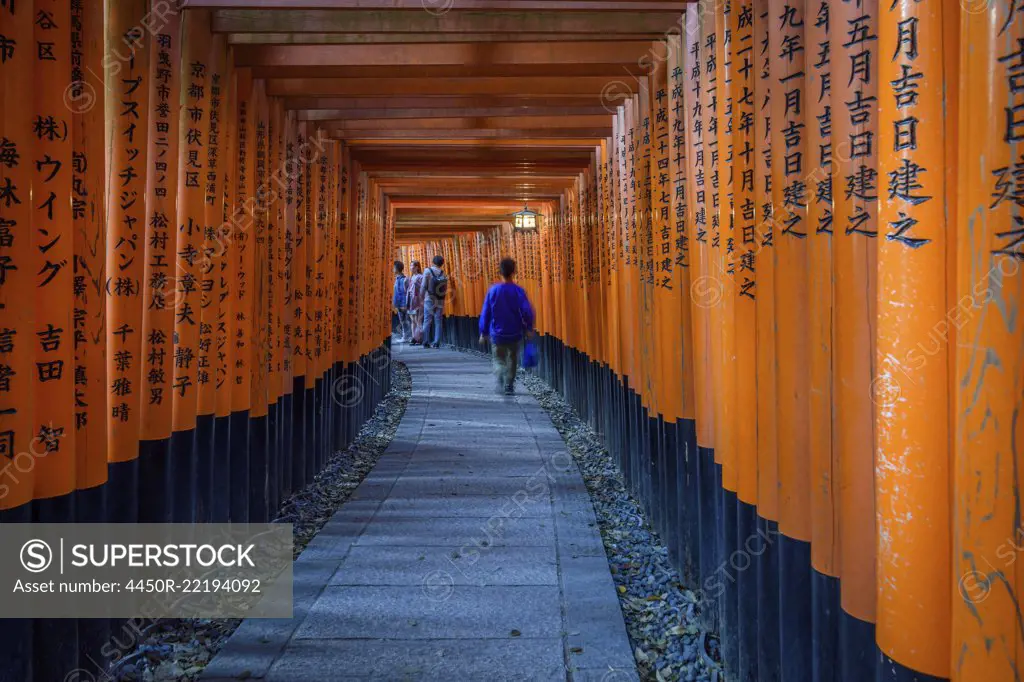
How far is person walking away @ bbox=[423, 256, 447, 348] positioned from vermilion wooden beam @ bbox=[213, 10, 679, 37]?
1111 centimetres

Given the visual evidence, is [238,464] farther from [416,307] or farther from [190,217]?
[416,307]

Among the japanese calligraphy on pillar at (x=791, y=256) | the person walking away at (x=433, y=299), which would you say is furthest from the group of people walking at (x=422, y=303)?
the japanese calligraphy on pillar at (x=791, y=256)

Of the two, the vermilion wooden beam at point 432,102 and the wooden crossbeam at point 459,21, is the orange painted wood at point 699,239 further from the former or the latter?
the vermilion wooden beam at point 432,102

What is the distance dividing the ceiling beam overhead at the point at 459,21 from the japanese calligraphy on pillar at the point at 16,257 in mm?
2108

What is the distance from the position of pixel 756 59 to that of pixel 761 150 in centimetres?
33

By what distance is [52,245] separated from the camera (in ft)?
8.33

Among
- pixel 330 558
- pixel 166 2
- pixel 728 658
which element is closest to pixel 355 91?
pixel 166 2

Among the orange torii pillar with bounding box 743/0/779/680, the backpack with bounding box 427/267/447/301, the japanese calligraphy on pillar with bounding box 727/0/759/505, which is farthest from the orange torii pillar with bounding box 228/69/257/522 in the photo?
the backpack with bounding box 427/267/447/301

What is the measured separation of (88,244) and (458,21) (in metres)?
2.48

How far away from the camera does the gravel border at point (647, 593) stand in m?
3.25

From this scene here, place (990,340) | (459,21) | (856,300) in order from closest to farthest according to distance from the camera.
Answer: (990,340) < (856,300) < (459,21)

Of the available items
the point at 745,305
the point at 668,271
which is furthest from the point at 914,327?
the point at 668,271

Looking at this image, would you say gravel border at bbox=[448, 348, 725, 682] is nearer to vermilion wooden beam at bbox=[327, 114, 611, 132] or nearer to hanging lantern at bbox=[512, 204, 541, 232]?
vermilion wooden beam at bbox=[327, 114, 611, 132]

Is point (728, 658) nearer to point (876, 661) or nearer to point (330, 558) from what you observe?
point (876, 661)
